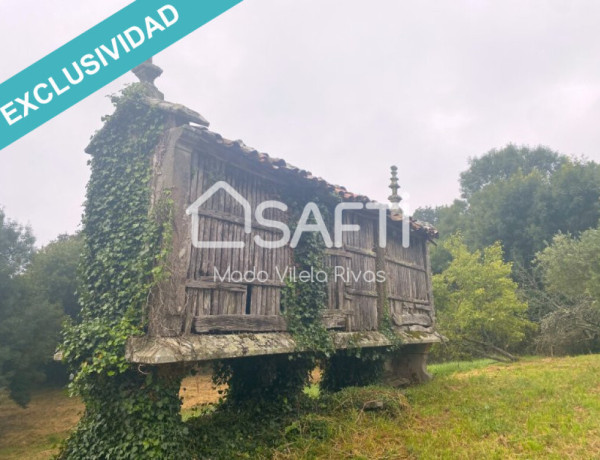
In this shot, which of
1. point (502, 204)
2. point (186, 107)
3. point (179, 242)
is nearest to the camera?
point (179, 242)

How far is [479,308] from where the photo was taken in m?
16.9

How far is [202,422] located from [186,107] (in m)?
5.06

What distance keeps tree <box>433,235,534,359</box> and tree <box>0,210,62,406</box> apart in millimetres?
16270

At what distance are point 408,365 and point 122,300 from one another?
7.97 meters

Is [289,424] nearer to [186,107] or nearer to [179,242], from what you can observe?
[179,242]

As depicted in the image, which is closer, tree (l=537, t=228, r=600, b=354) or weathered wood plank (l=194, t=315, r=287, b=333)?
weathered wood plank (l=194, t=315, r=287, b=333)

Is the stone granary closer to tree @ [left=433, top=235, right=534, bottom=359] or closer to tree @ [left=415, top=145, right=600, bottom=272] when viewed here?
tree @ [left=433, top=235, right=534, bottom=359]

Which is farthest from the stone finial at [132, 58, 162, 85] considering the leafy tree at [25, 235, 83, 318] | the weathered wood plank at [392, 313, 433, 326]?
the leafy tree at [25, 235, 83, 318]

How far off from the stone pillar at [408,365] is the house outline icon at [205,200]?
6298 mm

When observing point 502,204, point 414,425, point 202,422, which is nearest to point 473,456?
point 414,425

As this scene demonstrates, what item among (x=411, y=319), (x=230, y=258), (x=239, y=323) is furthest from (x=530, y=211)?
(x=239, y=323)

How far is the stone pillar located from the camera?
35.2ft

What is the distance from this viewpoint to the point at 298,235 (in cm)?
731

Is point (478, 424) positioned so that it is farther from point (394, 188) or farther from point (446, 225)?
point (446, 225)
